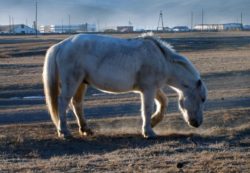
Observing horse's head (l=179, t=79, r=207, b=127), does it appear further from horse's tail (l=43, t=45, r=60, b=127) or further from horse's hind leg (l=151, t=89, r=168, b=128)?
horse's tail (l=43, t=45, r=60, b=127)

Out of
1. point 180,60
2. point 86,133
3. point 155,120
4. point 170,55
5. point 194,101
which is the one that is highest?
point 170,55

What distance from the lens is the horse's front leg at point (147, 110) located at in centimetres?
1374

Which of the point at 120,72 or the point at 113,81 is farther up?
the point at 120,72

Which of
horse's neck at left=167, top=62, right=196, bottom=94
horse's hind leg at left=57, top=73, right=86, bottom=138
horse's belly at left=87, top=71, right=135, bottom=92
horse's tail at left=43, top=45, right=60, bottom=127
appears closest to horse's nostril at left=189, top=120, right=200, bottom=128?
horse's neck at left=167, top=62, right=196, bottom=94

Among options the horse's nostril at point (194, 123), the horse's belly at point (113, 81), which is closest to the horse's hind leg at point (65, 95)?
the horse's belly at point (113, 81)

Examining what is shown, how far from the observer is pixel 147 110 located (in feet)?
45.8

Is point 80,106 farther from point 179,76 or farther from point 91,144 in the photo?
point 179,76

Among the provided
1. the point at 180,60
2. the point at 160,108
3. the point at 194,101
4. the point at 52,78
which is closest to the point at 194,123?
the point at 194,101

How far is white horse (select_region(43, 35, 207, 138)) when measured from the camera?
13.7 metres

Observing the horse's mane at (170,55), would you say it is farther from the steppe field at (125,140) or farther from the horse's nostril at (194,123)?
the steppe field at (125,140)

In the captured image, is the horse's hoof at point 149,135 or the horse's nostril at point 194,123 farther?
the horse's nostril at point 194,123

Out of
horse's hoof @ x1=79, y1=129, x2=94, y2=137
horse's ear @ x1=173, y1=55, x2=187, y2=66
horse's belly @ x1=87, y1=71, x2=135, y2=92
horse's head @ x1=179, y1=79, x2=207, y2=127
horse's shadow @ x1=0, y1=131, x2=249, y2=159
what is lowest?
horse's hoof @ x1=79, y1=129, x2=94, y2=137

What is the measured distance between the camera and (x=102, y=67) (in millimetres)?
13664

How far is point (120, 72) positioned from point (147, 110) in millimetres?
989
